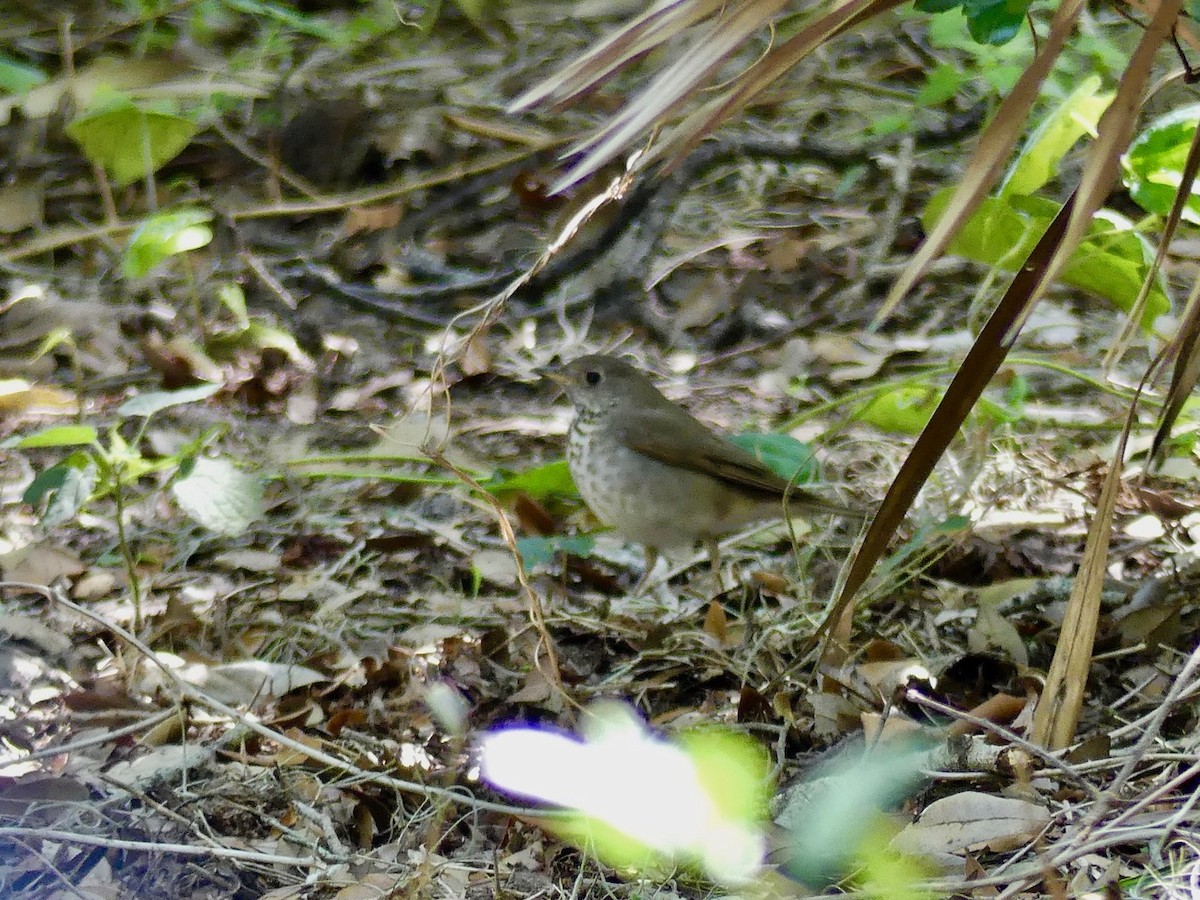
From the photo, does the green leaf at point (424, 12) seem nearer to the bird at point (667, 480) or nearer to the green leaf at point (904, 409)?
the bird at point (667, 480)

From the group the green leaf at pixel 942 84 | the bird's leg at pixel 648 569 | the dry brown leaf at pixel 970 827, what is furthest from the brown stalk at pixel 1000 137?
the green leaf at pixel 942 84

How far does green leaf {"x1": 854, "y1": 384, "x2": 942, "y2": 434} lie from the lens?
2939mm

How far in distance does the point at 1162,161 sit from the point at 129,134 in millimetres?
2854

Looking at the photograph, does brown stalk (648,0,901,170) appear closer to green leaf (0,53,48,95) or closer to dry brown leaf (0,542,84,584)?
dry brown leaf (0,542,84,584)

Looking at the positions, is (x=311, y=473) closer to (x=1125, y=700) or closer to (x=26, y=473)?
(x=26, y=473)

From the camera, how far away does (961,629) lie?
274 cm

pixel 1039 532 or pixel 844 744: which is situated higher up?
pixel 844 744

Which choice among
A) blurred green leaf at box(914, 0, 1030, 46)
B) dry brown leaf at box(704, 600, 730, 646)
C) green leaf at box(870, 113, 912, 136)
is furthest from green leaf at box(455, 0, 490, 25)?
blurred green leaf at box(914, 0, 1030, 46)

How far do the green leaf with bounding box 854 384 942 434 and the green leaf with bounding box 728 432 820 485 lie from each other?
0.34 m

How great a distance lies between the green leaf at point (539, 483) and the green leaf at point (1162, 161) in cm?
157

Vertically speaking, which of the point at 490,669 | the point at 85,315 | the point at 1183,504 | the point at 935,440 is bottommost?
the point at 85,315

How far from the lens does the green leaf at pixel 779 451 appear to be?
11.1 ft

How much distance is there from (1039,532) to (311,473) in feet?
5.80

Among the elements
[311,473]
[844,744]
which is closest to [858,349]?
[311,473]
